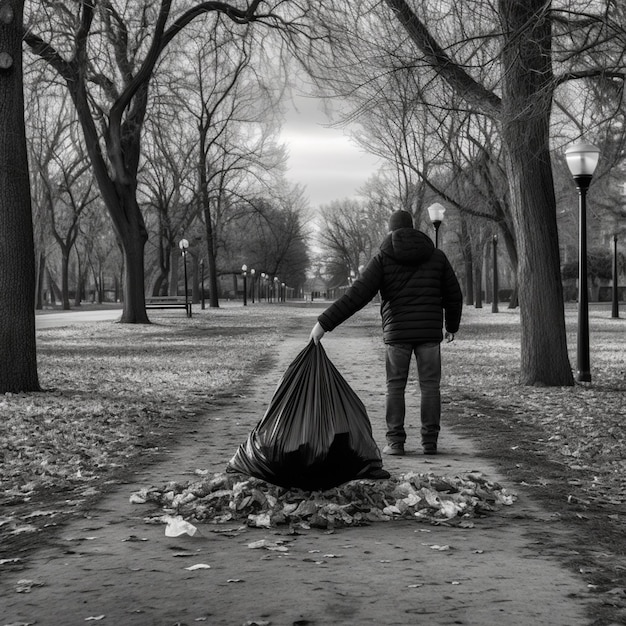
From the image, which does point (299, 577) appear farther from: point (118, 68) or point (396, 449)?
point (118, 68)

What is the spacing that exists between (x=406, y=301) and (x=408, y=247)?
1.30 ft

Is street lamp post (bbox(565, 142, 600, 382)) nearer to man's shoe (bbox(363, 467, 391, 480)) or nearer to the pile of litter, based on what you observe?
the pile of litter

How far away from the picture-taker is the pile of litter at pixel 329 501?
482 centimetres

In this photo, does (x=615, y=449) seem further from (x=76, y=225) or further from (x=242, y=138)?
(x=76, y=225)

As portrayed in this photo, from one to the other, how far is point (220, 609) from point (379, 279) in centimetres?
355

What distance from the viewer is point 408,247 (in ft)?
21.3

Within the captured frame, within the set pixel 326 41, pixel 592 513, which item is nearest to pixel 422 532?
pixel 592 513

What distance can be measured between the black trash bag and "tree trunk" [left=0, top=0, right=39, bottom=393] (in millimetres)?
5973

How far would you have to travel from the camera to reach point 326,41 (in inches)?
622

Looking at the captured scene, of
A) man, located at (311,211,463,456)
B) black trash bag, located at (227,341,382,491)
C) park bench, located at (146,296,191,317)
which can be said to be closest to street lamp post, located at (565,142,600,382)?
man, located at (311,211,463,456)

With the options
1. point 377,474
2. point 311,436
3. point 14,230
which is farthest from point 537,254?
point 311,436

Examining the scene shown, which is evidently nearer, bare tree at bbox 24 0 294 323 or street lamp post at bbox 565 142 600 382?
street lamp post at bbox 565 142 600 382

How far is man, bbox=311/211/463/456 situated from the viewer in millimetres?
6508

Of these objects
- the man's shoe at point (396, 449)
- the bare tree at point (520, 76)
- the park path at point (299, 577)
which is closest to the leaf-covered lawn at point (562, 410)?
the bare tree at point (520, 76)
